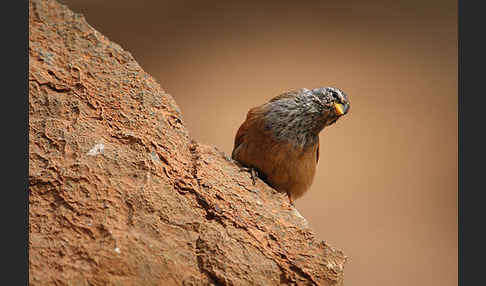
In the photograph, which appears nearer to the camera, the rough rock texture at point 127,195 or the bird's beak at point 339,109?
the rough rock texture at point 127,195

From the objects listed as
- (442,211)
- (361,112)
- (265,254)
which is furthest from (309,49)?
(265,254)

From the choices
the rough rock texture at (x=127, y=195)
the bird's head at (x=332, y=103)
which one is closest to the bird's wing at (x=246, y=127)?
the bird's head at (x=332, y=103)

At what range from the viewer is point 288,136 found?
1896mm

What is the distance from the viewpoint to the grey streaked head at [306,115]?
→ 74.8 inches

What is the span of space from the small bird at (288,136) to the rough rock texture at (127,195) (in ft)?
1.01

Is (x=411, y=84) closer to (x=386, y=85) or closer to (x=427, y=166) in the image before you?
(x=386, y=85)

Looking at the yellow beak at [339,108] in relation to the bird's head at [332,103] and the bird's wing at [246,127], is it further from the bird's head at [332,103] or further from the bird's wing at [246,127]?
the bird's wing at [246,127]

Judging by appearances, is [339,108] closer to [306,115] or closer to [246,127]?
[306,115]

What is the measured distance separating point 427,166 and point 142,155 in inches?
70.9

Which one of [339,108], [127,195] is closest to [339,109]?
[339,108]

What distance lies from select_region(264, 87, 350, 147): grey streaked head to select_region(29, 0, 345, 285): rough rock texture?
370 millimetres

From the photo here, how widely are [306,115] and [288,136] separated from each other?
0.11m

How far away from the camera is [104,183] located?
4.26 feet

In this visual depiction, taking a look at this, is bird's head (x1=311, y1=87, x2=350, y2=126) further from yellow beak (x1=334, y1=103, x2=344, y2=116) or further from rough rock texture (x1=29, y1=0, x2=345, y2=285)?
rough rock texture (x1=29, y1=0, x2=345, y2=285)
